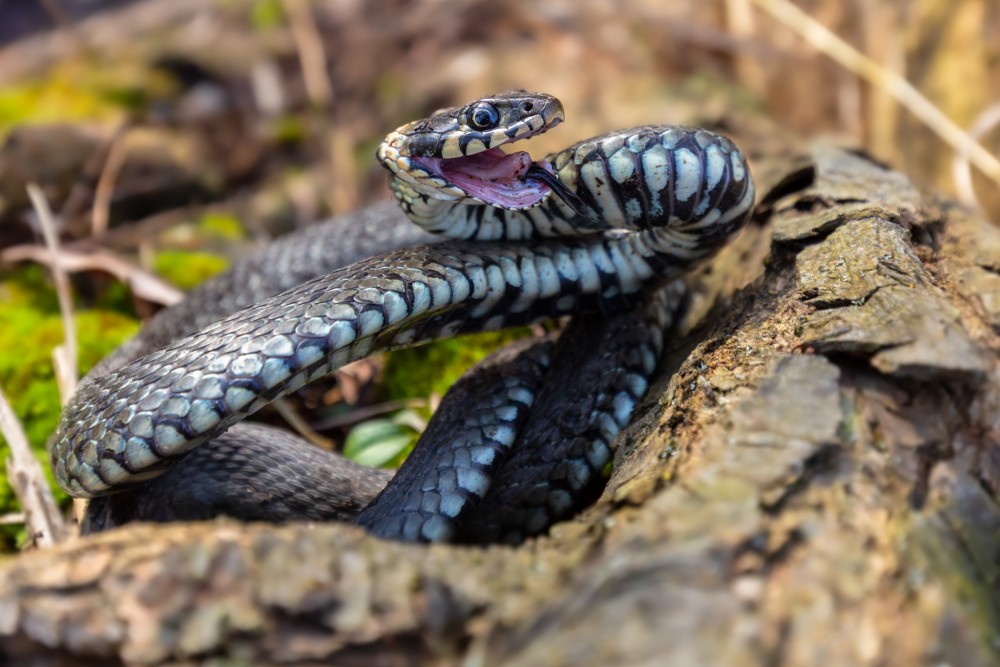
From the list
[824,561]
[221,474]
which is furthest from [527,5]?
[824,561]

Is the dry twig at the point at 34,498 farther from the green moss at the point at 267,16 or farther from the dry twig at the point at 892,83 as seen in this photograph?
the green moss at the point at 267,16

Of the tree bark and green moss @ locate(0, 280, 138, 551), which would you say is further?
green moss @ locate(0, 280, 138, 551)

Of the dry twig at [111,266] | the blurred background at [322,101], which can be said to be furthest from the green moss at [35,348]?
the dry twig at [111,266]

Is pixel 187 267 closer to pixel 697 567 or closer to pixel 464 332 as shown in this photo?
pixel 464 332

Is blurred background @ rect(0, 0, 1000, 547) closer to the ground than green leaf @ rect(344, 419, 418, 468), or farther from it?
farther from it

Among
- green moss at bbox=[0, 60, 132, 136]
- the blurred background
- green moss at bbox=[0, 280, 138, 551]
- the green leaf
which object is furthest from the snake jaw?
green moss at bbox=[0, 60, 132, 136]

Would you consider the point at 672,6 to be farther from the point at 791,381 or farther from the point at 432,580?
the point at 432,580

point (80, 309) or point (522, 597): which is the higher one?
point (522, 597)

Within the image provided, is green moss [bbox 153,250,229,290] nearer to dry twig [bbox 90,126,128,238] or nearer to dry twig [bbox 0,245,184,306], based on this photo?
dry twig [bbox 0,245,184,306]
